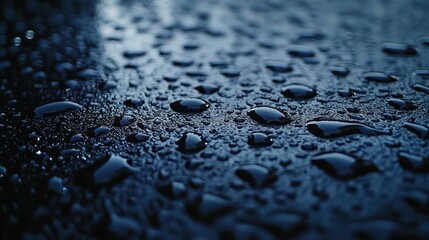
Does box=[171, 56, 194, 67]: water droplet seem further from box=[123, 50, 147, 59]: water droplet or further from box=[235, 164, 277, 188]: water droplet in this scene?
box=[235, 164, 277, 188]: water droplet

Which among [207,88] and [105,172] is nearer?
[105,172]

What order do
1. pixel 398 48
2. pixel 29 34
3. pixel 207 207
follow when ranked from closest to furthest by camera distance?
pixel 207 207, pixel 398 48, pixel 29 34

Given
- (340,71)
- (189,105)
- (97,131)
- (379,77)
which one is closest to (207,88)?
(189,105)

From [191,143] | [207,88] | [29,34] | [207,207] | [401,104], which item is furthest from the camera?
[29,34]

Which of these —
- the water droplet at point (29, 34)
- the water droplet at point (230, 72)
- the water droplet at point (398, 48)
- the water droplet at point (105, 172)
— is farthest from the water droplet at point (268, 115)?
the water droplet at point (29, 34)

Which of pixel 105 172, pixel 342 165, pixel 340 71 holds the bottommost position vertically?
pixel 105 172

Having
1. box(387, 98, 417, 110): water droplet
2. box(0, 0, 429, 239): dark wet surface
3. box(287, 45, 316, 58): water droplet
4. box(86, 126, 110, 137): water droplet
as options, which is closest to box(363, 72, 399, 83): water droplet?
box(0, 0, 429, 239): dark wet surface

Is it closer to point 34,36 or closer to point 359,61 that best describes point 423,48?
point 359,61

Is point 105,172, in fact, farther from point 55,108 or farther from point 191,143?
point 55,108
